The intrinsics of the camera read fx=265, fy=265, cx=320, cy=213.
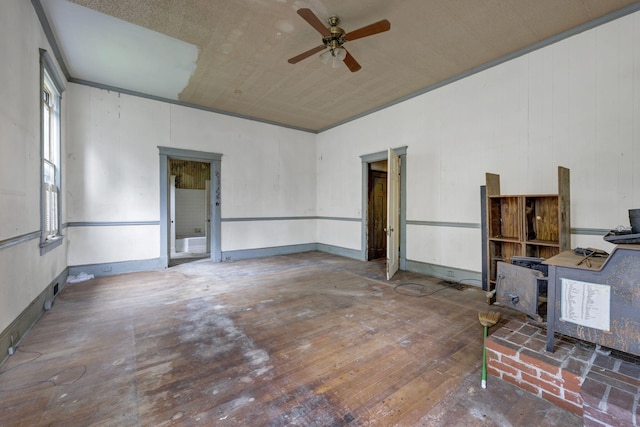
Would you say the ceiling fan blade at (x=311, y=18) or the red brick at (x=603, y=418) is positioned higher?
the ceiling fan blade at (x=311, y=18)

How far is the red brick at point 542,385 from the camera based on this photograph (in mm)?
1713

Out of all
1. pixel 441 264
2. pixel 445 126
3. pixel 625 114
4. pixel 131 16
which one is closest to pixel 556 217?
pixel 625 114

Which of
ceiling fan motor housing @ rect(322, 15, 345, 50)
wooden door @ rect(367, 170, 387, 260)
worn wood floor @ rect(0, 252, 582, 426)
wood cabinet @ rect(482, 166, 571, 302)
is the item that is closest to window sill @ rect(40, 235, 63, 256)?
worn wood floor @ rect(0, 252, 582, 426)

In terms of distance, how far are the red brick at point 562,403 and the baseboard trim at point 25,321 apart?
4051 millimetres

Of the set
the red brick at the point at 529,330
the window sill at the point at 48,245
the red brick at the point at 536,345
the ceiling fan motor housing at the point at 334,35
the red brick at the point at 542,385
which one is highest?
the ceiling fan motor housing at the point at 334,35

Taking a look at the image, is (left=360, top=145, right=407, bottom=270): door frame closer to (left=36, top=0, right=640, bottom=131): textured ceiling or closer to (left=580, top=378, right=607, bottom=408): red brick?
(left=36, top=0, right=640, bottom=131): textured ceiling

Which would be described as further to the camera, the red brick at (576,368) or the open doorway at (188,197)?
the open doorway at (188,197)

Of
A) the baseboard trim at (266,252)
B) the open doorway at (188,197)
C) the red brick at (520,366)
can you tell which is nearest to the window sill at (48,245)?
the baseboard trim at (266,252)

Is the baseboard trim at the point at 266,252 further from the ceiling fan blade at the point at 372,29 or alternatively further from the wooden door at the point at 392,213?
the ceiling fan blade at the point at 372,29

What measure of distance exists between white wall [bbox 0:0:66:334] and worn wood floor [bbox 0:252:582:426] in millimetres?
566

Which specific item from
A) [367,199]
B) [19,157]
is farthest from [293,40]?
[367,199]

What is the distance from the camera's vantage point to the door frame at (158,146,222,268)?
542 cm

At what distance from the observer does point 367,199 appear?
624cm

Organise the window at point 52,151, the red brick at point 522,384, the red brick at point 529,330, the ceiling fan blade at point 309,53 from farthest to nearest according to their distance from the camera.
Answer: the window at point 52,151 → the ceiling fan blade at point 309,53 → the red brick at point 529,330 → the red brick at point 522,384
